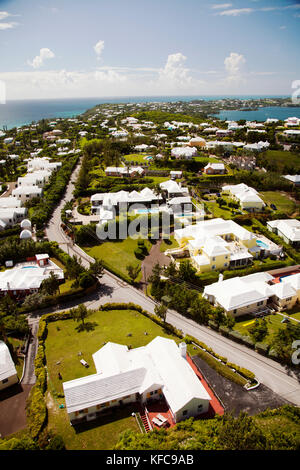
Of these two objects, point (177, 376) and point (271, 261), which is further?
point (271, 261)

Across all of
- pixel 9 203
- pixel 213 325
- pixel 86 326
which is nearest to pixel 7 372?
pixel 86 326

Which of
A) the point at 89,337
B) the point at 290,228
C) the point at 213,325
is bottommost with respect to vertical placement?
the point at 89,337

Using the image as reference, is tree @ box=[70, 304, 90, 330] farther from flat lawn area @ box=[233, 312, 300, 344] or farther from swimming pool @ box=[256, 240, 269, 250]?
swimming pool @ box=[256, 240, 269, 250]

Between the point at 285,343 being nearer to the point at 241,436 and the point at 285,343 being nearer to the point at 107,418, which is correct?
the point at 241,436

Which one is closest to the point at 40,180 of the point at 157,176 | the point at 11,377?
the point at 157,176

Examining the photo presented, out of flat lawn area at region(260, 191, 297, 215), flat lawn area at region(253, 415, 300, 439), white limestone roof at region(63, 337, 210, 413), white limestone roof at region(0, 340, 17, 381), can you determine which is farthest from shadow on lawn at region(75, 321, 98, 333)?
flat lawn area at region(260, 191, 297, 215)
